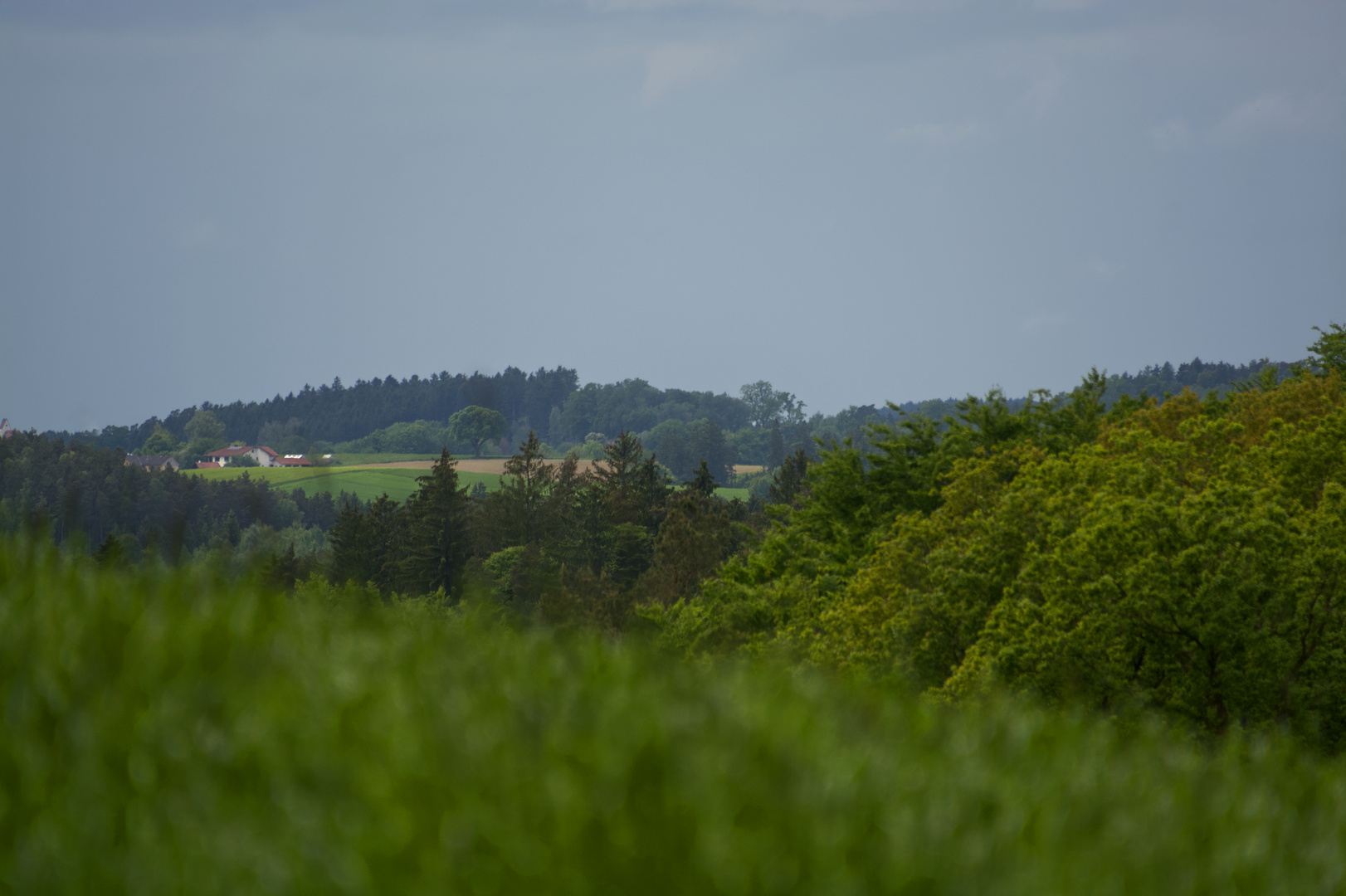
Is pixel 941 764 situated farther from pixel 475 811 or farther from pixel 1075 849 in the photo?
pixel 475 811

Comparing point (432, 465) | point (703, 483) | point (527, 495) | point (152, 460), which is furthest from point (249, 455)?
point (703, 483)

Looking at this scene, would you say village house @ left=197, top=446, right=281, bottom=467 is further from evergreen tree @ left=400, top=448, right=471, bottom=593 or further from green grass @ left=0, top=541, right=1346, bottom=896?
green grass @ left=0, top=541, right=1346, bottom=896

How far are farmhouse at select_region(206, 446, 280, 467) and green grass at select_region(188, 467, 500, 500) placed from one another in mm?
4715

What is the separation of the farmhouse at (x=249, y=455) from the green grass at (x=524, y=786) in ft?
478

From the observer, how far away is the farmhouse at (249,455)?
147 m

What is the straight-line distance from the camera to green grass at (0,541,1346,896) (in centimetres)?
316

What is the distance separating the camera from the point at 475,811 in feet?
10.7

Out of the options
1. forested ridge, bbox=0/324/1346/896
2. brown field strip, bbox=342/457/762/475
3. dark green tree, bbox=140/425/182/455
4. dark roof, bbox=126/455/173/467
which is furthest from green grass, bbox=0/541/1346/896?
dark green tree, bbox=140/425/182/455

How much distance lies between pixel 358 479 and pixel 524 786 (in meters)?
145

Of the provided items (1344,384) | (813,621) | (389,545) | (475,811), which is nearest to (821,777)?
(475,811)

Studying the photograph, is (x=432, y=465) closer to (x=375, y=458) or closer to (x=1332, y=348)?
(x=375, y=458)

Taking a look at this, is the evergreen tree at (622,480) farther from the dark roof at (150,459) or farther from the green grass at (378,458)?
the dark roof at (150,459)

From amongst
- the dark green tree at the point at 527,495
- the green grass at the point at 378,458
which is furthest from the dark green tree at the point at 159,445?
the dark green tree at the point at 527,495

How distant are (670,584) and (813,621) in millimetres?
33331
